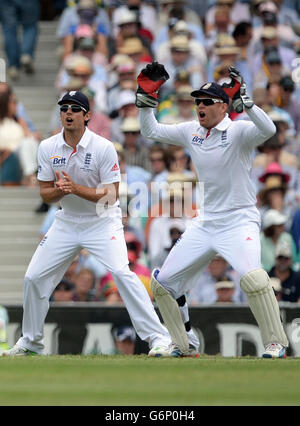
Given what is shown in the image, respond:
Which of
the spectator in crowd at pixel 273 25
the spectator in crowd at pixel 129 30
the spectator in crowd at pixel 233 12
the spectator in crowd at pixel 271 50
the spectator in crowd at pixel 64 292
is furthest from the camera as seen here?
the spectator in crowd at pixel 233 12

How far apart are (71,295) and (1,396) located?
20.8ft

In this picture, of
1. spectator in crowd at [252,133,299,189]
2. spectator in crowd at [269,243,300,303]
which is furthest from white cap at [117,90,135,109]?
spectator in crowd at [269,243,300,303]

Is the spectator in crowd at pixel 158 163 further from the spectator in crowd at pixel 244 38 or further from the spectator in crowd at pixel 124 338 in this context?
the spectator in crowd at pixel 124 338

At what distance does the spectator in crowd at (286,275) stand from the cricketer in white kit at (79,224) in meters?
3.30

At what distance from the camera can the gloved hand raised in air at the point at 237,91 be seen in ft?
32.6

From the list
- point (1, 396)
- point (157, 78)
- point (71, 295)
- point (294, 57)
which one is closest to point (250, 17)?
point (294, 57)

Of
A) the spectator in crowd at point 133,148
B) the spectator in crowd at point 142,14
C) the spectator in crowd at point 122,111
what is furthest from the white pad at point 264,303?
the spectator in crowd at point 142,14

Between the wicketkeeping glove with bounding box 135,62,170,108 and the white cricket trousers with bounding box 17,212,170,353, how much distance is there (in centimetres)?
103

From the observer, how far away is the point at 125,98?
16484mm

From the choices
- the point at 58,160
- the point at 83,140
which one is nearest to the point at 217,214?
the point at 83,140

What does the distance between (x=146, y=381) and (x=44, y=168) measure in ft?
9.00

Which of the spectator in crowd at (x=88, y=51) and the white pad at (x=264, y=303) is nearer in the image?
the white pad at (x=264, y=303)

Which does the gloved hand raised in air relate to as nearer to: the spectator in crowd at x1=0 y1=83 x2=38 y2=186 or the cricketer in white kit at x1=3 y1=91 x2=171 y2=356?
the cricketer in white kit at x1=3 y1=91 x2=171 y2=356
